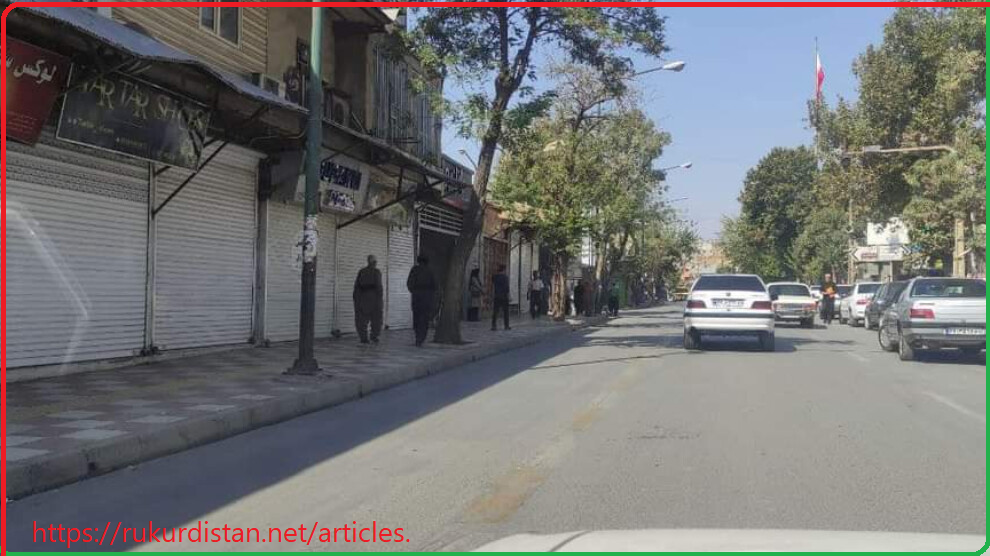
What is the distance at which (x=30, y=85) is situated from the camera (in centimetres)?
942

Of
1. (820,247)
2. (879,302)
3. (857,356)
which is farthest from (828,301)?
(820,247)

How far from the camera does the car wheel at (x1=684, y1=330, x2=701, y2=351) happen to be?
18419mm

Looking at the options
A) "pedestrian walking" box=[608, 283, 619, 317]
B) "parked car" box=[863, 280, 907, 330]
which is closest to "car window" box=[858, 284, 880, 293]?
"parked car" box=[863, 280, 907, 330]

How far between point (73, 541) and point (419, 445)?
130 inches

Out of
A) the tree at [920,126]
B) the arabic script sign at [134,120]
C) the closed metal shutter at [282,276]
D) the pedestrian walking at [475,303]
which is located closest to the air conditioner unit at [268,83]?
the closed metal shutter at [282,276]

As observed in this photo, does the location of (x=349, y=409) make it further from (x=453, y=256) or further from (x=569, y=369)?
(x=453, y=256)

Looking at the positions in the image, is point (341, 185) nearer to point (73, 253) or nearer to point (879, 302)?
point (73, 253)

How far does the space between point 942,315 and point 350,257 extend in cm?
1228

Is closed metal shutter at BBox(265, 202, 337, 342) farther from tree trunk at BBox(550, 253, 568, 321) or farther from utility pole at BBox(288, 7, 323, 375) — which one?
tree trunk at BBox(550, 253, 568, 321)

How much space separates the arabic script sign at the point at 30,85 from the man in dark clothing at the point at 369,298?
7466 millimetres

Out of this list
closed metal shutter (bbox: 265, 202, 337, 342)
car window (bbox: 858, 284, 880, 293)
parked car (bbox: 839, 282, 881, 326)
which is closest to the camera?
closed metal shutter (bbox: 265, 202, 337, 342)

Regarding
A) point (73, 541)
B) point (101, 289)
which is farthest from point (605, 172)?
point (73, 541)

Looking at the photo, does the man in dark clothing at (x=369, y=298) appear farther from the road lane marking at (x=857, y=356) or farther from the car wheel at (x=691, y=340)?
the road lane marking at (x=857, y=356)

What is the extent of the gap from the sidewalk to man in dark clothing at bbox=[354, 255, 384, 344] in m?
1.27
